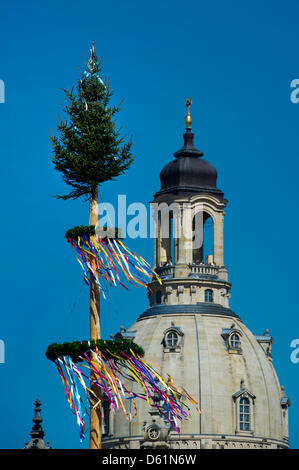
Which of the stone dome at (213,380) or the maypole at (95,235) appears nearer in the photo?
the maypole at (95,235)

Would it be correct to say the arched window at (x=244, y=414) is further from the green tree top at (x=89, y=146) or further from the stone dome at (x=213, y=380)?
the green tree top at (x=89, y=146)

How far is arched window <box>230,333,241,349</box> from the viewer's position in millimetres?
148500

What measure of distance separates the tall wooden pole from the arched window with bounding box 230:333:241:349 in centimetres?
8317

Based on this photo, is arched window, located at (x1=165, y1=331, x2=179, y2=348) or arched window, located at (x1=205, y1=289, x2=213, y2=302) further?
arched window, located at (x1=205, y1=289, x2=213, y2=302)

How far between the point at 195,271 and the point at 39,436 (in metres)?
50.6

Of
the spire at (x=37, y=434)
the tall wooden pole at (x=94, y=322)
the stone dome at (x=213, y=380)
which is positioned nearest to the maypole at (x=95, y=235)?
the tall wooden pole at (x=94, y=322)

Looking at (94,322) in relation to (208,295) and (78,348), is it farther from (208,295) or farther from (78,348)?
(208,295)

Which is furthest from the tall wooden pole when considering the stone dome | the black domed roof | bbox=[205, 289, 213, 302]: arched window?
the black domed roof

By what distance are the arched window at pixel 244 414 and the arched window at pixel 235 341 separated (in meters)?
5.01

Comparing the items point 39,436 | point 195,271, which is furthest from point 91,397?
point 195,271

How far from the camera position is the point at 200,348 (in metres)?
148

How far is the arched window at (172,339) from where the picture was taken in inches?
5807

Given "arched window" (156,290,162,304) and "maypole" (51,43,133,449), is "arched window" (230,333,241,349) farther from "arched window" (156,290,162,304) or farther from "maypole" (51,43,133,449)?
"maypole" (51,43,133,449)

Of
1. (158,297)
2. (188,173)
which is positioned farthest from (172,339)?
(188,173)
